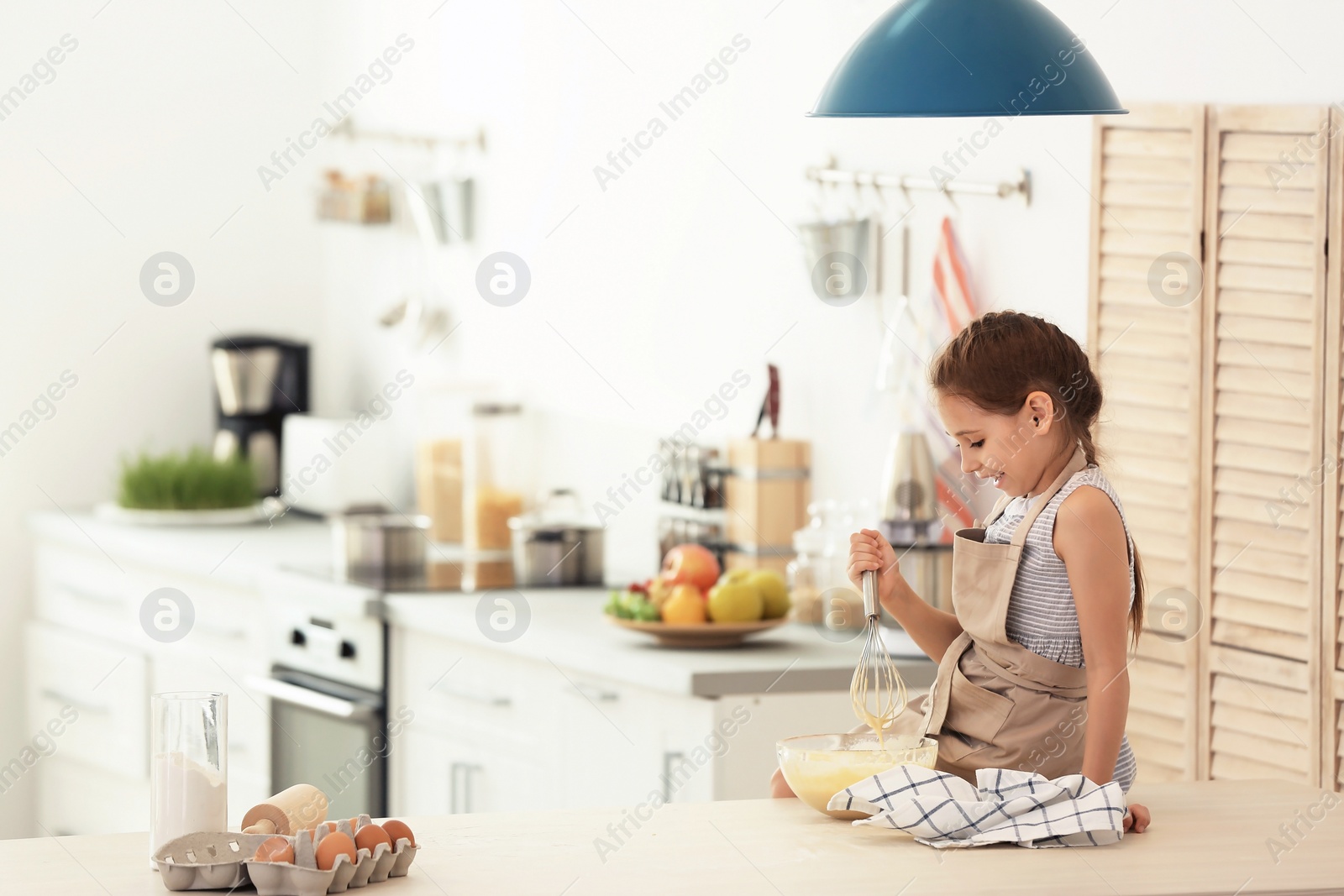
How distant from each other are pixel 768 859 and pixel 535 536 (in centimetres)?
211

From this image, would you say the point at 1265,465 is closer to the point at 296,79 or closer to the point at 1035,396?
the point at 1035,396

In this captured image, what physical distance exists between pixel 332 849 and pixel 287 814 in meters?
0.15

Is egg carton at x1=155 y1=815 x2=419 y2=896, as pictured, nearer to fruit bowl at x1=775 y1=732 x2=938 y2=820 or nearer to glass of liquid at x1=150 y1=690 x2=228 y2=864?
glass of liquid at x1=150 y1=690 x2=228 y2=864

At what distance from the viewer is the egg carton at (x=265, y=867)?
4.53 feet

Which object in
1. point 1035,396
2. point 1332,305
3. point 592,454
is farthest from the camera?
point 592,454

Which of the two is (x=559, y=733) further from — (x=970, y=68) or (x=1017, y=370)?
(x=970, y=68)

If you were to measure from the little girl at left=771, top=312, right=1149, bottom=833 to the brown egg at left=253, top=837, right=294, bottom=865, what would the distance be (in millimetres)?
615

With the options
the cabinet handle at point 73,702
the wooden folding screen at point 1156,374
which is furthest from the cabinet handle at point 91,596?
the wooden folding screen at point 1156,374

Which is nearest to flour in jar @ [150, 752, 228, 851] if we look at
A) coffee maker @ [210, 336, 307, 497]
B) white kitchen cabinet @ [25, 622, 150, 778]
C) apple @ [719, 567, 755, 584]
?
apple @ [719, 567, 755, 584]

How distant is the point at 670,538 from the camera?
3.44m

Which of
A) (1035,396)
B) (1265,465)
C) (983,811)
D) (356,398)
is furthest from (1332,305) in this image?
(356,398)

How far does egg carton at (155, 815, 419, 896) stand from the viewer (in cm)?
138

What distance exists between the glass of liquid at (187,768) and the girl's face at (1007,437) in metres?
0.76

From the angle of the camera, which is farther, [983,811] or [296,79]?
[296,79]
